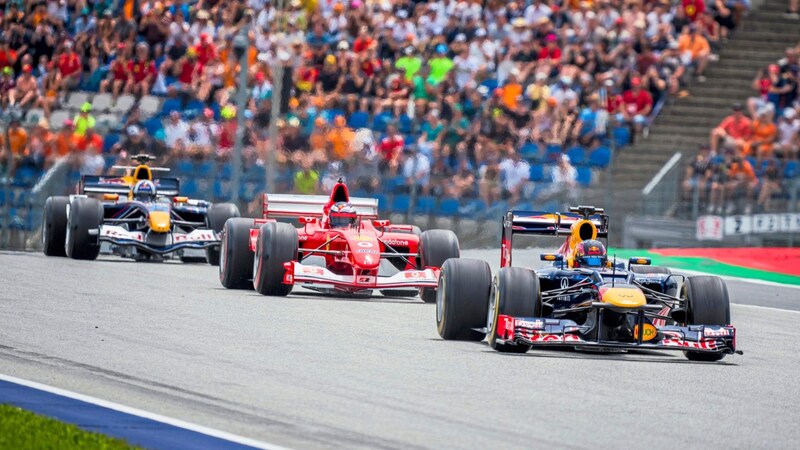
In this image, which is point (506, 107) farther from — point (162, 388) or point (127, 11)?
point (162, 388)

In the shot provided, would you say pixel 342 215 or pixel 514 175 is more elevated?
pixel 514 175

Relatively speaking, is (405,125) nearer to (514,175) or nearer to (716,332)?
(514,175)

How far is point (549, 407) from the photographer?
10234 millimetres

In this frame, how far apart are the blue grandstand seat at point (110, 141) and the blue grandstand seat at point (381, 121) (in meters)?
4.79

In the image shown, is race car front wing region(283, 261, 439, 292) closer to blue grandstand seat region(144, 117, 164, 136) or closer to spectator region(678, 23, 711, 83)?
blue grandstand seat region(144, 117, 164, 136)

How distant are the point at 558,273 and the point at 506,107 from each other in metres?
15.9

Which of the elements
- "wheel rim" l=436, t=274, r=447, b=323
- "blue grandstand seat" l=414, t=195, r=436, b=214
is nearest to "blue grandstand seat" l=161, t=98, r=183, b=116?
"blue grandstand seat" l=414, t=195, r=436, b=214

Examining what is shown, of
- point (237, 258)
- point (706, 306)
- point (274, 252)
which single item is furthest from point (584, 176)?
point (706, 306)

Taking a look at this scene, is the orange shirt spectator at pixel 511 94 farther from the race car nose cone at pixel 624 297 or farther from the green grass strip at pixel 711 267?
the race car nose cone at pixel 624 297

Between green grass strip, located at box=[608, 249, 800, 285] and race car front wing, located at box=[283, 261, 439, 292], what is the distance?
24.6 feet

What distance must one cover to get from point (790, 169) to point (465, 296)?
13719mm

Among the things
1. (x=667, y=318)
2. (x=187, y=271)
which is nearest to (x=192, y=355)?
(x=667, y=318)

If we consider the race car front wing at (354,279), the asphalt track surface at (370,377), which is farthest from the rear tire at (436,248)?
the asphalt track surface at (370,377)

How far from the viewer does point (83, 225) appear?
22.3 m
